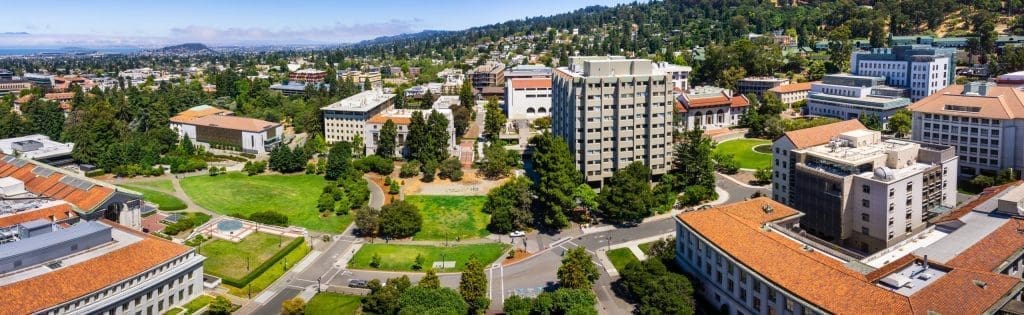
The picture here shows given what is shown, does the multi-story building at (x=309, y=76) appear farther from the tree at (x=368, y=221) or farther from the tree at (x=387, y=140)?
the tree at (x=368, y=221)

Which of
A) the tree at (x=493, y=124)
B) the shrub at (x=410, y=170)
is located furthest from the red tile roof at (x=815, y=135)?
the tree at (x=493, y=124)

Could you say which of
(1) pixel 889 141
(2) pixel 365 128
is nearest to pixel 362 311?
(1) pixel 889 141

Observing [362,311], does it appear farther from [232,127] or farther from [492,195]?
[232,127]

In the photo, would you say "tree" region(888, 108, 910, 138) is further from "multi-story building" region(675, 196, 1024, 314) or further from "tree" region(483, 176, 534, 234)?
"tree" region(483, 176, 534, 234)

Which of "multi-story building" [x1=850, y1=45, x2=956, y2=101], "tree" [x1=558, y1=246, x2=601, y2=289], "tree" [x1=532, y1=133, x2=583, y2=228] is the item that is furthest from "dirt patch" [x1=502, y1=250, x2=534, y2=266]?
"multi-story building" [x1=850, y1=45, x2=956, y2=101]

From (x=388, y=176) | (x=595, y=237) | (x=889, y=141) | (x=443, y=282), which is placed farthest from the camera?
(x=388, y=176)
